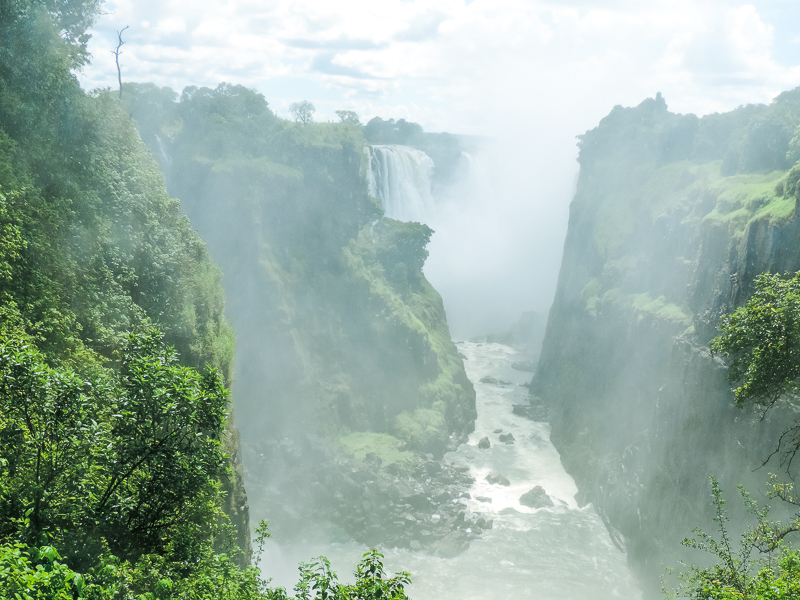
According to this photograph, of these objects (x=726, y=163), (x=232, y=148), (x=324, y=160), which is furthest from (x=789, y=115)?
(x=232, y=148)

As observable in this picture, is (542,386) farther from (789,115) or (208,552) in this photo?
(208,552)

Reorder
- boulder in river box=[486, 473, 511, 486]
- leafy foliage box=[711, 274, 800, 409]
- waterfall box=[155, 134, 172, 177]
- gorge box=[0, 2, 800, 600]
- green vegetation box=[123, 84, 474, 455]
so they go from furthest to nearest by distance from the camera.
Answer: waterfall box=[155, 134, 172, 177] → green vegetation box=[123, 84, 474, 455] → boulder in river box=[486, 473, 511, 486] → leafy foliage box=[711, 274, 800, 409] → gorge box=[0, 2, 800, 600]

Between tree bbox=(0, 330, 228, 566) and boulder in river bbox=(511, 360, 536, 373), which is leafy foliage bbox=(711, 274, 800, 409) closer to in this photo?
tree bbox=(0, 330, 228, 566)

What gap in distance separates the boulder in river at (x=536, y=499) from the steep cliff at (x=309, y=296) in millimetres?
9431

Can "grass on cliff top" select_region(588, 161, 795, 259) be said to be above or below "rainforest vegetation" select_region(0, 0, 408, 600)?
above

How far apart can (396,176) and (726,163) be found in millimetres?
42279

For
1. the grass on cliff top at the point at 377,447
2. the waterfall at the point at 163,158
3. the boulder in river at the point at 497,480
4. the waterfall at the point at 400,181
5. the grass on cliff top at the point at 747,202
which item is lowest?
the boulder in river at the point at 497,480

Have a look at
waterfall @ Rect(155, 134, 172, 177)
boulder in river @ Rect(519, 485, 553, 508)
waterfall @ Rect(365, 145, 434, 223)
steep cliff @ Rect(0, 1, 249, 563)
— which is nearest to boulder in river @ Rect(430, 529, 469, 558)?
boulder in river @ Rect(519, 485, 553, 508)

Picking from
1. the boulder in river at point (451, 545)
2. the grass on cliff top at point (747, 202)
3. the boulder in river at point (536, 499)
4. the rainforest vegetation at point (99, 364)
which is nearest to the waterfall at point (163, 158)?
the rainforest vegetation at point (99, 364)

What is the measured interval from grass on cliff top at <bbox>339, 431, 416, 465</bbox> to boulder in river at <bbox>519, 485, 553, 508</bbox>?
9.85m

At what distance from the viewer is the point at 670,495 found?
112ft

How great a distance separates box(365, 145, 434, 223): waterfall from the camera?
74438 mm

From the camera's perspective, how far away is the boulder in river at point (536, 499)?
44094mm

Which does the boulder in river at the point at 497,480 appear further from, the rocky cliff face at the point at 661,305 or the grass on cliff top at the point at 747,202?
the grass on cliff top at the point at 747,202
